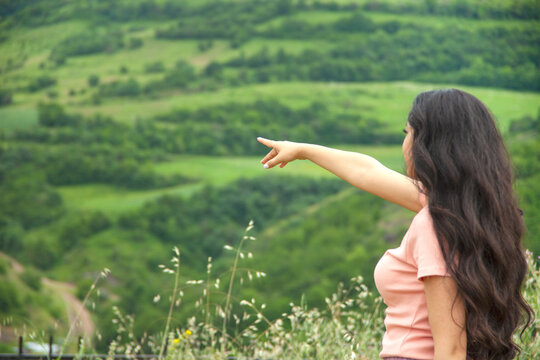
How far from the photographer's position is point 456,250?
4.19 ft

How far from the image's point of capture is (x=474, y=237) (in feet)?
4.25

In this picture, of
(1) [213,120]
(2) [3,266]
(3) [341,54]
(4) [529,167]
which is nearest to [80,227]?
(2) [3,266]

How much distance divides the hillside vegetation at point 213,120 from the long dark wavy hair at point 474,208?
857cm

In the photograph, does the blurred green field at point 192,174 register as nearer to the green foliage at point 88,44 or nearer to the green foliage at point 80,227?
the green foliage at point 80,227

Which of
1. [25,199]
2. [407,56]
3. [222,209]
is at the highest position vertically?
[407,56]

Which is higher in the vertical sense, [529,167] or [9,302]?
[529,167]

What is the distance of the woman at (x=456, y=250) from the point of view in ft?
4.18

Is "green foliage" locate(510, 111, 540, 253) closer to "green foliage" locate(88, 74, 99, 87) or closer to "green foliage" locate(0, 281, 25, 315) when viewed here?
"green foliage" locate(88, 74, 99, 87)

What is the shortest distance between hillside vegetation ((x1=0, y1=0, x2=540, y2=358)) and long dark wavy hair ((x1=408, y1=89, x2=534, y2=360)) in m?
8.57

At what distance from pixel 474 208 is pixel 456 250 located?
109 millimetres

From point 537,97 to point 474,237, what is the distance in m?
11.3

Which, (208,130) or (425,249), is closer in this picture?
(425,249)

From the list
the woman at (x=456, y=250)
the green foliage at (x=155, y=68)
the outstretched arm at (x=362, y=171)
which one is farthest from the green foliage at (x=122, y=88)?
the woman at (x=456, y=250)

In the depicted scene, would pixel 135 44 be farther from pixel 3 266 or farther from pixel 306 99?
pixel 3 266
